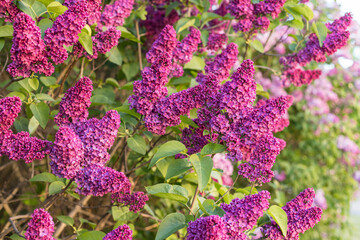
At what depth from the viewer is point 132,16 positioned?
2.65 meters

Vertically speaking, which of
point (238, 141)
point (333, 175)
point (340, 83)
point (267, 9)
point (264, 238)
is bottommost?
point (333, 175)

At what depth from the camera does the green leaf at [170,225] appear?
1.42m

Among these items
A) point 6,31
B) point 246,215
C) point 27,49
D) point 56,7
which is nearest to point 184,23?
point 56,7

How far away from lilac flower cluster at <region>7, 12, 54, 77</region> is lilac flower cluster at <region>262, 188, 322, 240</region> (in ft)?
3.35

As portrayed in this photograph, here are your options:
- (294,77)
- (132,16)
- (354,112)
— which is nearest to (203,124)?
(294,77)

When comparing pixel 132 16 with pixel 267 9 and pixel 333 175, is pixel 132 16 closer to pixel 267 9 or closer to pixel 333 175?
pixel 267 9

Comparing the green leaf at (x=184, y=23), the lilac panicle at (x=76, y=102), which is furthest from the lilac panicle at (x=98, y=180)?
the green leaf at (x=184, y=23)

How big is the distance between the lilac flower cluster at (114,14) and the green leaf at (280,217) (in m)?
1.25

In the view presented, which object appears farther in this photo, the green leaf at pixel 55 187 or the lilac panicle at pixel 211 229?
the green leaf at pixel 55 187

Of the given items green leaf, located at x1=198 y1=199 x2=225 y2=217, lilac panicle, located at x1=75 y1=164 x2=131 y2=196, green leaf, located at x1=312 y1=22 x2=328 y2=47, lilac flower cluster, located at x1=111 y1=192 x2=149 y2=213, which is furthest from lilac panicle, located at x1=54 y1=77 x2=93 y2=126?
green leaf, located at x1=312 y1=22 x2=328 y2=47

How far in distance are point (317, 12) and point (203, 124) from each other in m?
3.84

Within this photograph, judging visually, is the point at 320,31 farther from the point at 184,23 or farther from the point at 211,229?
the point at 211,229

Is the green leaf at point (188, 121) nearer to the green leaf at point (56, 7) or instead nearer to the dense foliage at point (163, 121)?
the dense foliage at point (163, 121)

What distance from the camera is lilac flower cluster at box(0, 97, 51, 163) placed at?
1.37 meters
